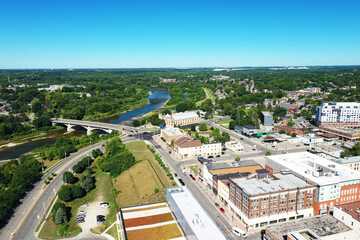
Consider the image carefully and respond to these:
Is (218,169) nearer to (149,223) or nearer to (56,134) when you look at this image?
(149,223)

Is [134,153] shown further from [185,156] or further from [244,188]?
[244,188]

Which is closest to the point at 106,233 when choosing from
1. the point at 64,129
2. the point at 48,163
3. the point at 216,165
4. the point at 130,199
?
the point at 130,199

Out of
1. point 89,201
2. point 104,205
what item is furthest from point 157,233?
point 89,201

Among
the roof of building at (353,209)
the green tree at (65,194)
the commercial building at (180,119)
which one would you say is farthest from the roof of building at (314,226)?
the commercial building at (180,119)

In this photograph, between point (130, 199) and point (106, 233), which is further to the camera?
point (130, 199)

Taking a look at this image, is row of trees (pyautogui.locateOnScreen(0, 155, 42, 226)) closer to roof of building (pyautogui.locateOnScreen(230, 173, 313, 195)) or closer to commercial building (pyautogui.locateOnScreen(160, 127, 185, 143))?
commercial building (pyautogui.locateOnScreen(160, 127, 185, 143))

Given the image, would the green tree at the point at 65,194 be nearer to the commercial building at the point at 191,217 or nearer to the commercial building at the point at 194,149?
the commercial building at the point at 191,217
